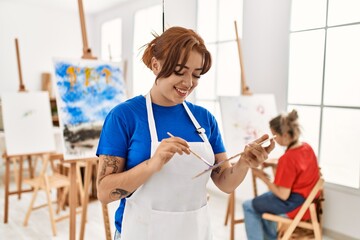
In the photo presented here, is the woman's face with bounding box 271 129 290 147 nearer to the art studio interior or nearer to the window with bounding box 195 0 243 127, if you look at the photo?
the art studio interior

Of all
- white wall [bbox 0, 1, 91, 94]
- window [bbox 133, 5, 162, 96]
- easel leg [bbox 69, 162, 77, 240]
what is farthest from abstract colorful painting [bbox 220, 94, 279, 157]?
white wall [bbox 0, 1, 91, 94]

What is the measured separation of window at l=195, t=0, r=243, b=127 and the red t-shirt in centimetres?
162

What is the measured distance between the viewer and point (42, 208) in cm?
357

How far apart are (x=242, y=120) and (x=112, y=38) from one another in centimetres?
394

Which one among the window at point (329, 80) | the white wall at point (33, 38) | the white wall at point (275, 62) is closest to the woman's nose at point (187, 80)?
the window at point (329, 80)

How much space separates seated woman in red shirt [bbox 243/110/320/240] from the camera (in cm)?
212

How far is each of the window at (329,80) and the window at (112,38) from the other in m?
3.51

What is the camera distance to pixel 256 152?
111cm

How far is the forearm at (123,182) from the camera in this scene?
39.4 inches

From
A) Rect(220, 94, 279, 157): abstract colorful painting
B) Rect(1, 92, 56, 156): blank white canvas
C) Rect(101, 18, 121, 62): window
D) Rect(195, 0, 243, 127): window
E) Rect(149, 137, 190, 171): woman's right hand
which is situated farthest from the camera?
Rect(101, 18, 121, 62): window

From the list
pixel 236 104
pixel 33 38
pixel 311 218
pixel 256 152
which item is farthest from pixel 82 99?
pixel 33 38

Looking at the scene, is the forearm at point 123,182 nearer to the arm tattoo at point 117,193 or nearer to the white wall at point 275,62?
the arm tattoo at point 117,193

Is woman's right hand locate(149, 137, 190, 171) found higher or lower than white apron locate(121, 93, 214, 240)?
higher

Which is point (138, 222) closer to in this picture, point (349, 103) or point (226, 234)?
point (226, 234)
